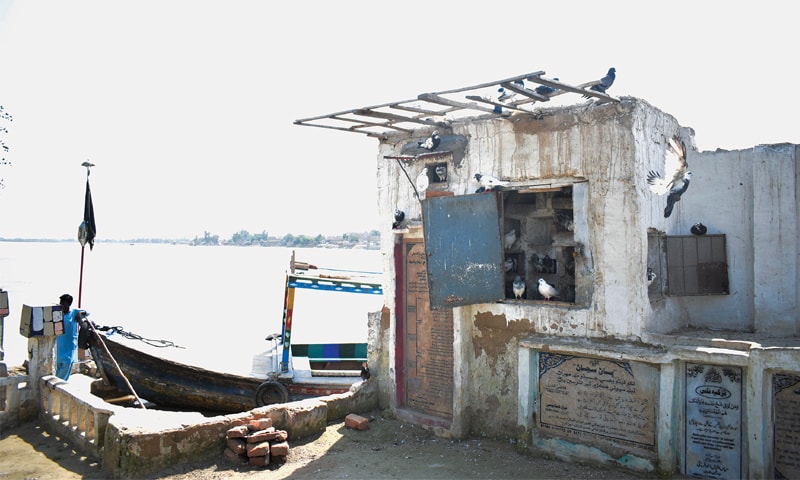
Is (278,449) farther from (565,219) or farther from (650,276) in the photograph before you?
(650,276)

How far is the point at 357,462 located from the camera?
6371 millimetres

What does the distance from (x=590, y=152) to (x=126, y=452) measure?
5943 mm

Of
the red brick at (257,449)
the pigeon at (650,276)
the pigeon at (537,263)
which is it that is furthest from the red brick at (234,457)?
the pigeon at (650,276)

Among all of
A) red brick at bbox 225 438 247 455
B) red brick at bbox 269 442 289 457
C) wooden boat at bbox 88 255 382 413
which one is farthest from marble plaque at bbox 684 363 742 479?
wooden boat at bbox 88 255 382 413

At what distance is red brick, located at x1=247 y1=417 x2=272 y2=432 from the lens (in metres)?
6.39

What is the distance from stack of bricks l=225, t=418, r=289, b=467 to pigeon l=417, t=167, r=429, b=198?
11.3 feet

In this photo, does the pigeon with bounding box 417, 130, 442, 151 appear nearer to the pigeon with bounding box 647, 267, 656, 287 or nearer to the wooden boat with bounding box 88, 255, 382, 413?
the pigeon with bounding box 647, 267, 656, 287

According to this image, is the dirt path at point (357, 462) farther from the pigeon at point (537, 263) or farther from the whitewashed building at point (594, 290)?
the pigeon at point (537, 263)

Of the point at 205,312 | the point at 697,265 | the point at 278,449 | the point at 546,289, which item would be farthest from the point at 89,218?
the point at 205,312

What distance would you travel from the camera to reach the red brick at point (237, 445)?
610cm

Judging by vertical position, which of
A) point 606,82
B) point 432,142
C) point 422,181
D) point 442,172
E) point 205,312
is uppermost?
point 606,82

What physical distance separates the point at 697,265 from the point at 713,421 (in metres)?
2.17

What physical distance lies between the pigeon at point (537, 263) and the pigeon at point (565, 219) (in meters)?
0.57

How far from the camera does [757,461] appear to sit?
5.13 metres
